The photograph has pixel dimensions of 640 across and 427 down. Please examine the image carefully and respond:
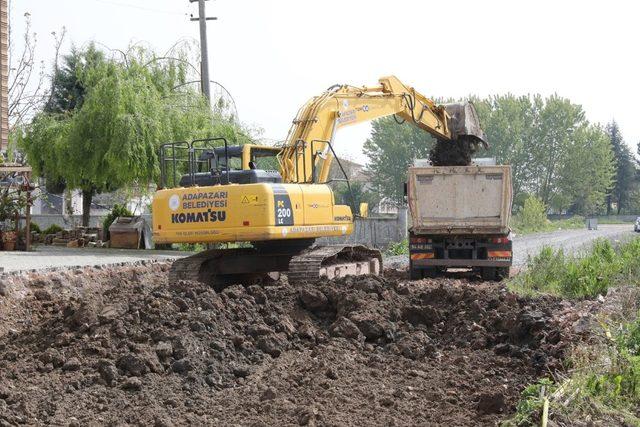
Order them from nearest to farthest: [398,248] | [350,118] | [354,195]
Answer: [350,118]
[354,195]
[398,248]

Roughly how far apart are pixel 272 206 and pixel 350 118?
11.5 ft

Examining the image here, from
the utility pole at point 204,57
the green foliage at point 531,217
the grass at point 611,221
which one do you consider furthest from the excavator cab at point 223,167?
the grass at point 611,221

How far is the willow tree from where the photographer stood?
2439cm

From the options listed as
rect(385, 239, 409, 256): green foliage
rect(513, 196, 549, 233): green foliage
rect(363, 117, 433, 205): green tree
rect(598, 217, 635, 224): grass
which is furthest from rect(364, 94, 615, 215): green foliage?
rect(385, 239, 409, 256): green foliage

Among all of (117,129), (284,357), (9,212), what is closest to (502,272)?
(284,357)

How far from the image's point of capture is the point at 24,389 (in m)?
7.45

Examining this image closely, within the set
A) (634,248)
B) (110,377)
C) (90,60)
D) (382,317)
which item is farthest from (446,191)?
(90,60)

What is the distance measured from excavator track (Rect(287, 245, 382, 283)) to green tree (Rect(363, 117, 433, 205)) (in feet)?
188

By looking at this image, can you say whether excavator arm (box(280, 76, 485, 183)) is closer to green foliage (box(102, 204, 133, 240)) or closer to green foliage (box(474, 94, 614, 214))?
green foliage (box(102, 204, 133, 240))

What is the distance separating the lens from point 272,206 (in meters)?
12.2

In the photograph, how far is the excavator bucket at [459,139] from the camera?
56.1 ft

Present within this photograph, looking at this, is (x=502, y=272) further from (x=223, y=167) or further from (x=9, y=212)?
(x=9, y=212)

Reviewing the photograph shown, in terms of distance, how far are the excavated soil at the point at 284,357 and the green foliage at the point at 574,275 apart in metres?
1.64

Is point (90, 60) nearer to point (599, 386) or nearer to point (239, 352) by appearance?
point (239, 352)
